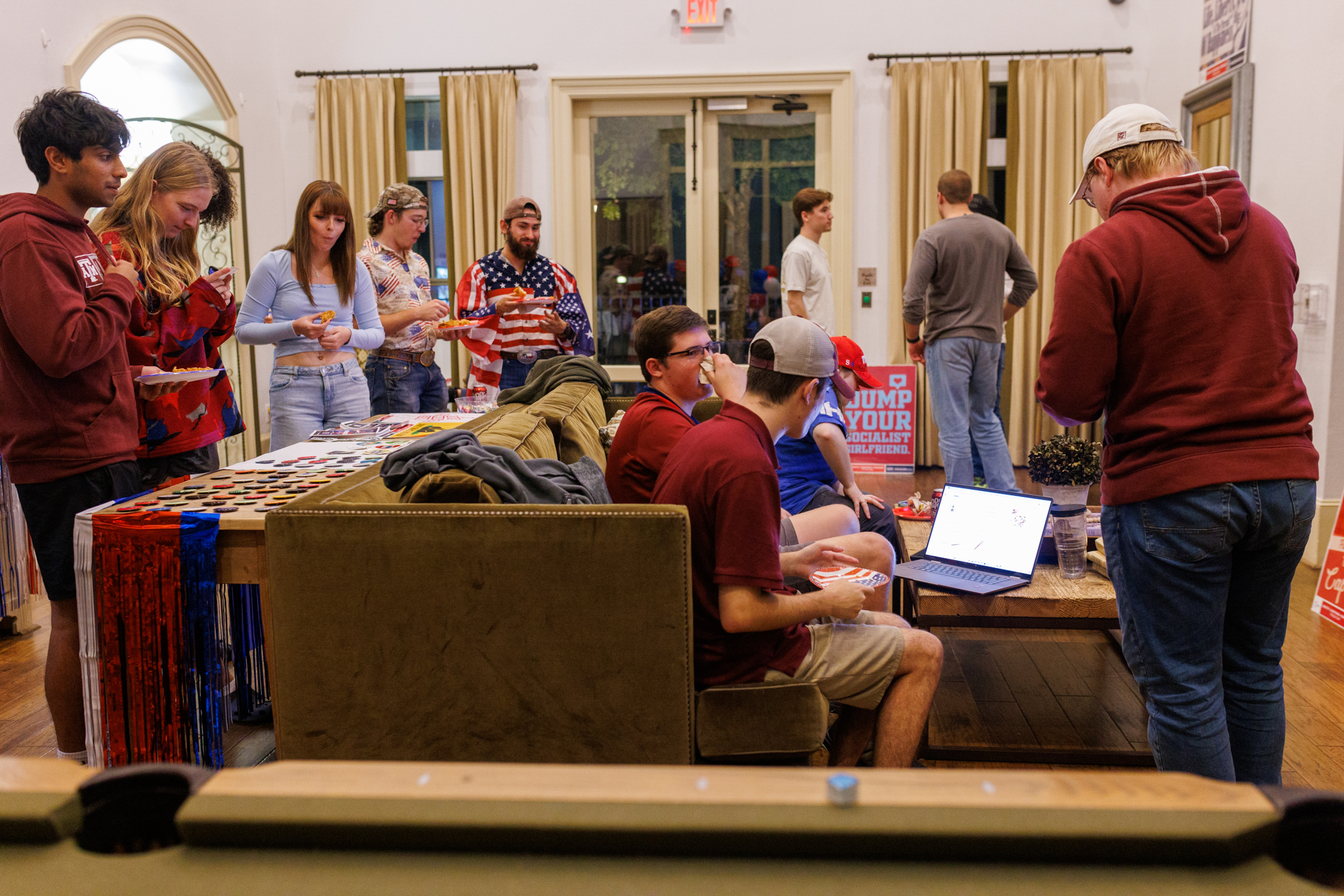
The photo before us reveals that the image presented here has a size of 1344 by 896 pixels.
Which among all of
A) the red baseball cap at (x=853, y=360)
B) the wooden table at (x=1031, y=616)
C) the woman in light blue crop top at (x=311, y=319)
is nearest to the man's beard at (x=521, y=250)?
the woman in light blue crop top at (x=311, y=319)

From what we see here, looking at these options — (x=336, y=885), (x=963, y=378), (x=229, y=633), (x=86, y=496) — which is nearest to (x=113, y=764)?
(x=229, y=633)

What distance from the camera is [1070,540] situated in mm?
2504

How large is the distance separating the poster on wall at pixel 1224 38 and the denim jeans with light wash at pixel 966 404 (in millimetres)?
2115

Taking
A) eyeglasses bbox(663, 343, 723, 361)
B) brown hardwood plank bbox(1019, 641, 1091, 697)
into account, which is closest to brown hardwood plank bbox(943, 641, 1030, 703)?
brown hardwood plank bbox(1019, 641, 1091, 697)

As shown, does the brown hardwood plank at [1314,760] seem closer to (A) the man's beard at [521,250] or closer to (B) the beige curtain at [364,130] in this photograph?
(A) the man's beard at [521,250]

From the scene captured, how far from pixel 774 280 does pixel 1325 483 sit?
3.63m

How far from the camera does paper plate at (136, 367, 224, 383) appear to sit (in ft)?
7.53

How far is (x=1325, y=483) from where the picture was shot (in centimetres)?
410

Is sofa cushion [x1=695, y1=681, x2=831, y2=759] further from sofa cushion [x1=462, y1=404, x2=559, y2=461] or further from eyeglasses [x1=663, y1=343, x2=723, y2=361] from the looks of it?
eyeglasses [x1=663, y1=343, x2=723, y2=361]

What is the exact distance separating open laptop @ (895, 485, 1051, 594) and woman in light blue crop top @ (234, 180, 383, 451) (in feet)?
6.13

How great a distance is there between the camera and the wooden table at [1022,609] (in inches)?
91.4

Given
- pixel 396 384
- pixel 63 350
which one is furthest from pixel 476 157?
pixel 63 350

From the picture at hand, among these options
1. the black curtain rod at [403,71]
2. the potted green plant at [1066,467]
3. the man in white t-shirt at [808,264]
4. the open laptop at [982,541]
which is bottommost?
the open laptop at [982,541]

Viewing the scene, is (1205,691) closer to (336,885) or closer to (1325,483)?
(336,885)
